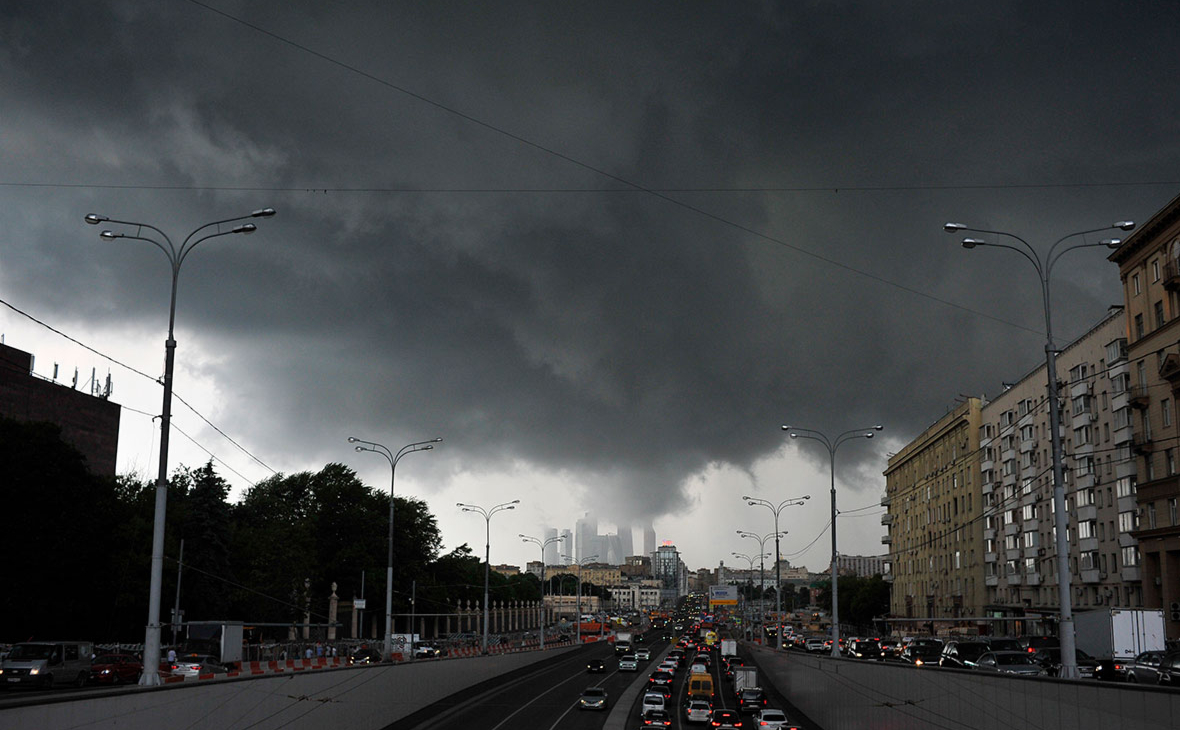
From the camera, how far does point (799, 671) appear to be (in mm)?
50125

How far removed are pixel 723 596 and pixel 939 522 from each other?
107 ft

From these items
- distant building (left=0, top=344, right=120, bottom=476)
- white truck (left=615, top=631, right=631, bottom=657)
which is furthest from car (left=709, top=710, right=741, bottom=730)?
distant building (left=0, top=344, right=120, bottom=476)

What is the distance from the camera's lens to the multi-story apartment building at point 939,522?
104 metres

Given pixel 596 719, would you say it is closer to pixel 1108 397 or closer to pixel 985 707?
pixel 985 707

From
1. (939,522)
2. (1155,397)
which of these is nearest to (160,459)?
(1155,397)

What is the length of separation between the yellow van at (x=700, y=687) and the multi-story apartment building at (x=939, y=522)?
57.1 m

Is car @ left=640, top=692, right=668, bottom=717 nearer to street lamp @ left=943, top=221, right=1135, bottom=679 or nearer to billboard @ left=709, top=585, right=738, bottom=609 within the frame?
street lamp @ left=943, top=221, right=1135, bottom=679

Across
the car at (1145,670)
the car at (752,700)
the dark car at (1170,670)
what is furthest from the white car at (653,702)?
the dark car at (1170,670)

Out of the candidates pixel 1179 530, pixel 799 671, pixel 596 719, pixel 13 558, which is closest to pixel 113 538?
pixel 13 558

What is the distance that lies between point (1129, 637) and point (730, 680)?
3378 centimetres

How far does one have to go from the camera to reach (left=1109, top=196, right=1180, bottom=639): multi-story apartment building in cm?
6028

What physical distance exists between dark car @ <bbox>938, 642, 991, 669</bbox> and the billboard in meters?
94.7

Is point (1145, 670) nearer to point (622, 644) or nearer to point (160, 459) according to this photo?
point (160, 459)

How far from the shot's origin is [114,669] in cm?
3625
